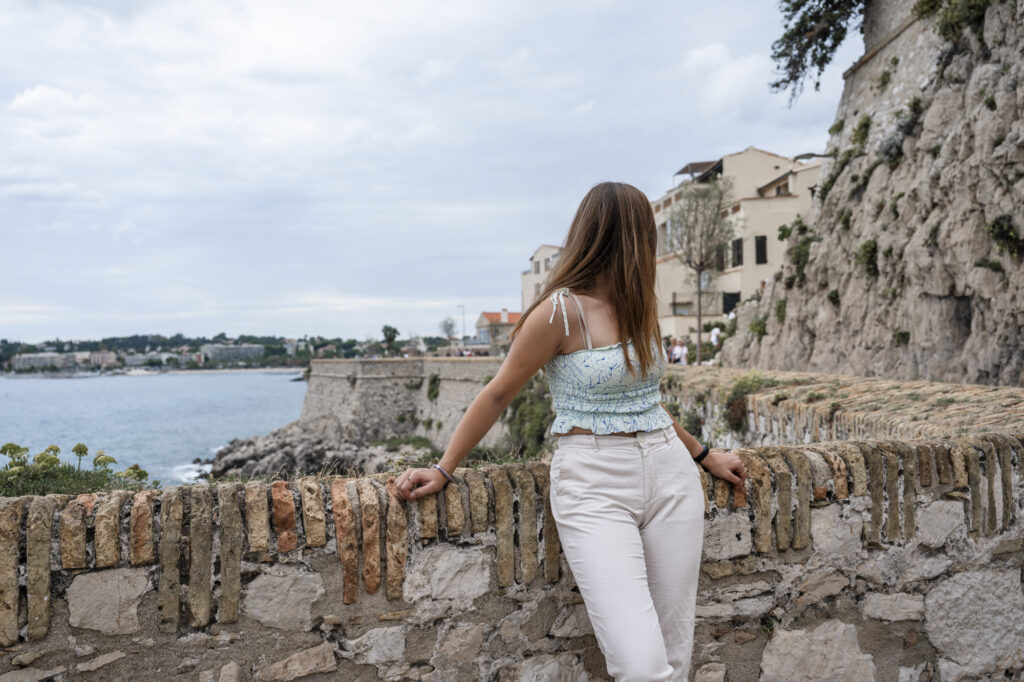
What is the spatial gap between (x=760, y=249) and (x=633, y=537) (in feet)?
113

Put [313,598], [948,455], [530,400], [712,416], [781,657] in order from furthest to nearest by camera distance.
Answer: [530,400] < [712,416] < [948,455] < [781,657] < [313,598]

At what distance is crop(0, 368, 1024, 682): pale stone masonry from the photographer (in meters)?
2.26

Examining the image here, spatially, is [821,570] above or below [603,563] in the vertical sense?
below

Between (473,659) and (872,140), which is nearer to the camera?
(473,659)

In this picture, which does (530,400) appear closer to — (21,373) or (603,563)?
(603,563)

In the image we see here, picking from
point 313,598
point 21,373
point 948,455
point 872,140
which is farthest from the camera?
point 21,373

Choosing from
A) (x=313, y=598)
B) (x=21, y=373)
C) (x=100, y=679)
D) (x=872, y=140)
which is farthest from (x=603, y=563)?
(x=21, y=373)

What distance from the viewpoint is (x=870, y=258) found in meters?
17.0

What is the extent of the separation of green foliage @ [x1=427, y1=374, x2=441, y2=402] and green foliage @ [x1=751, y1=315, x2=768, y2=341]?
19466 mm

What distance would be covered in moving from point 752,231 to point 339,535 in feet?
114

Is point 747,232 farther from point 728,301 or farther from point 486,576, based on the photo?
point 486,576

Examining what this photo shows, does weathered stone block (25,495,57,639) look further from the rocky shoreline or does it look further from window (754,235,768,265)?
window (754,235,768,265)

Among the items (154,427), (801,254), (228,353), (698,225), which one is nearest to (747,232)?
(698,225)

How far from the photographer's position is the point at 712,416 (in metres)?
10.4
